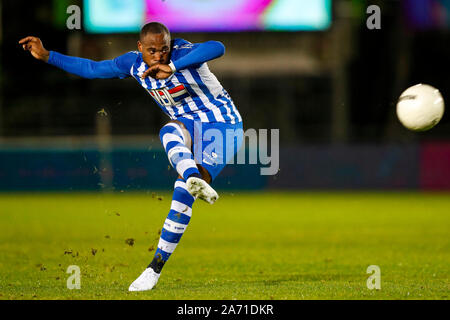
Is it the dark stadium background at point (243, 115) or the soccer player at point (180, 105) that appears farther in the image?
the dark stadium background at point (243, 115)

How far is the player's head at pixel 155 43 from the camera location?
19.4 feet

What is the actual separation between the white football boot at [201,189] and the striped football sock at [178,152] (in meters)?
0.16

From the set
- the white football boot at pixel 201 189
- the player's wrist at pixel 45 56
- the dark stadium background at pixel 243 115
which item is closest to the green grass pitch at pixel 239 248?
the white football boot at pixel 201 189

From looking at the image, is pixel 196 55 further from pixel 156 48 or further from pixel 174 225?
pixel 174 225

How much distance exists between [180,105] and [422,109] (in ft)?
6.71

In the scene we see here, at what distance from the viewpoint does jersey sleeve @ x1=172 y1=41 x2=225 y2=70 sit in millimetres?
5762

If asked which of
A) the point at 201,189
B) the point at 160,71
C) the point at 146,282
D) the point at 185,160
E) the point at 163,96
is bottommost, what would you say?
the point at 146,282

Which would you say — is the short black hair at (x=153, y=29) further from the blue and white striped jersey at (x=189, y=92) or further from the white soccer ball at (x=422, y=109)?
the white soccer ball at (x=422, y=109)

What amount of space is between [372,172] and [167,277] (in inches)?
539

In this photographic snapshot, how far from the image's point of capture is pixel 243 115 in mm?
20562

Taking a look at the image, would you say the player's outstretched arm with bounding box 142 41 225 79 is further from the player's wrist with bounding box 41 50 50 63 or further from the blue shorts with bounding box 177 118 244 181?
the player's wrist with bounding box 41 50 50 63

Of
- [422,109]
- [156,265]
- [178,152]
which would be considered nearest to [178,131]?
[178,152]

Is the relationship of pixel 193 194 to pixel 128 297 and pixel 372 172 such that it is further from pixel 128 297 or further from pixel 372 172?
pixel 372 172

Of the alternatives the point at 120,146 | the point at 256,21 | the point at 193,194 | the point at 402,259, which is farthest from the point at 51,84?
the point at 193,194
